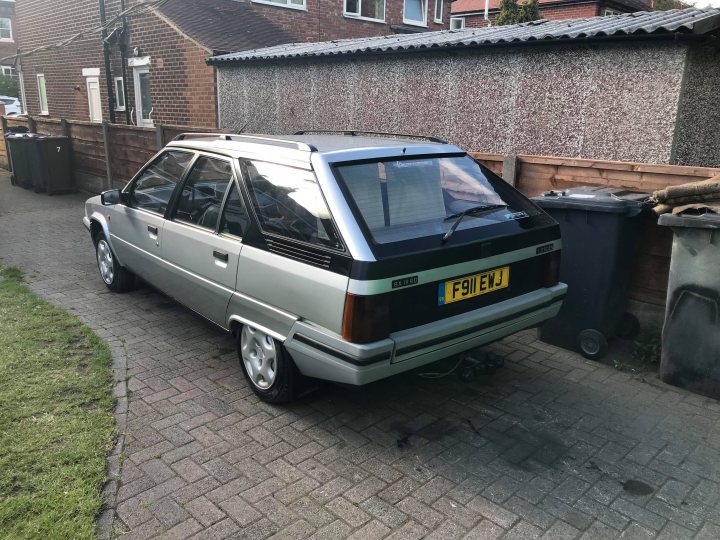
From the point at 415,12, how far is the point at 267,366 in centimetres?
1830

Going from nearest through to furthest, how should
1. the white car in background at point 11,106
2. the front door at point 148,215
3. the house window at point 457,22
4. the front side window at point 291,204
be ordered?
the front side window at point 291,204
the front door at point 148,215
the house window at point 457,22
the white car in background at point 11,106

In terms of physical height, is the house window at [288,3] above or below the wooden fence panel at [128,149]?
above

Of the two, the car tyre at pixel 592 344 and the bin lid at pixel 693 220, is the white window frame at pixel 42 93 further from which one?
the bin lid at pixel 693 220

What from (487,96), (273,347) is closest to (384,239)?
(273,347)

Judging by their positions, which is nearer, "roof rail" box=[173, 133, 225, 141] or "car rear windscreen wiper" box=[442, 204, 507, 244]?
"car rear windscreen wiper" box=[442, 204, 507, 244]

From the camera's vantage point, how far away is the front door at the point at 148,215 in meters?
5.00

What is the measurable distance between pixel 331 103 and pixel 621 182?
509cm

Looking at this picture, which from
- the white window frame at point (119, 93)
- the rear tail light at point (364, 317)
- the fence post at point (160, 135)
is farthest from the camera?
the white window frame at point (119, 93)

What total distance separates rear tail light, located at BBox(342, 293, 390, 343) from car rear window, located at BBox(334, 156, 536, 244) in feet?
1.19

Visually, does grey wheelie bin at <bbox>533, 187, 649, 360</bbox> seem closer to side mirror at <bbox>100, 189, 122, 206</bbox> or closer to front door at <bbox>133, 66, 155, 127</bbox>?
side mirror at <bbox>100, 189, 122, 206</bbox>

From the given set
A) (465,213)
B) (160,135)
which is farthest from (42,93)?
(465,213)

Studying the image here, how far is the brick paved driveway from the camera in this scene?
2965 mm

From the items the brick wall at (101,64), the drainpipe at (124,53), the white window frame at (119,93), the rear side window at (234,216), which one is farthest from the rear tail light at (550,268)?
the white window frame at (119,93)

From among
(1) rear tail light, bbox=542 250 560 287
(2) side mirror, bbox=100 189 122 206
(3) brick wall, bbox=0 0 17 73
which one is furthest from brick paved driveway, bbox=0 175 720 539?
(3) brick wall, bbox=0 0 17 73
